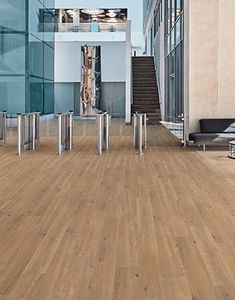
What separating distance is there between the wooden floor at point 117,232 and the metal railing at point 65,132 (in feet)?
6.99

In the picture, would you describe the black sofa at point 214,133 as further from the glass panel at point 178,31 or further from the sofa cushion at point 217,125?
the glass panel at point 178,31

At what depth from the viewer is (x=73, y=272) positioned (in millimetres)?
3059

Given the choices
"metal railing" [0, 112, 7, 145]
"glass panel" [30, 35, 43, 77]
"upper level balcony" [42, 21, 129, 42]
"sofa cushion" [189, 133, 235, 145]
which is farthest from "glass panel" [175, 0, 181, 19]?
"upper level balcony" [42, 21, 129, 42]

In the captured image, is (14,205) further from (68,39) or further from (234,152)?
(68,39)

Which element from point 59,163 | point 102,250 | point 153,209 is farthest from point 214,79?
point 102,250

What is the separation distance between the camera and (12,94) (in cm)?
1819

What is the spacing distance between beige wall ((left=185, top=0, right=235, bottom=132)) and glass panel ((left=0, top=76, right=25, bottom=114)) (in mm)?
8861

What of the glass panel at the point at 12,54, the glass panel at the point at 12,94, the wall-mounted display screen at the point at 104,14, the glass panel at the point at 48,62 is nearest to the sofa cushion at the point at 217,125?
the glass panel at the point at 12,94

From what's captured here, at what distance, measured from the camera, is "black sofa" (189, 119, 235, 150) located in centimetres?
1002

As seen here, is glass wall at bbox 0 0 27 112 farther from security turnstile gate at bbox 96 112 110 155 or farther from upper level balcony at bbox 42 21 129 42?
upper level balcony at bbox 42 21 129 42

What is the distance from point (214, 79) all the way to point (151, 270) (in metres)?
8.04

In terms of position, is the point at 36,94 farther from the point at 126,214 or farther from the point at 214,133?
the point at 126,214

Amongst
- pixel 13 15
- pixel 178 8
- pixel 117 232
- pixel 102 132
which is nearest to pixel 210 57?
pixel 102 132

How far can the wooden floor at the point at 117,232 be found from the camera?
9.34ft
